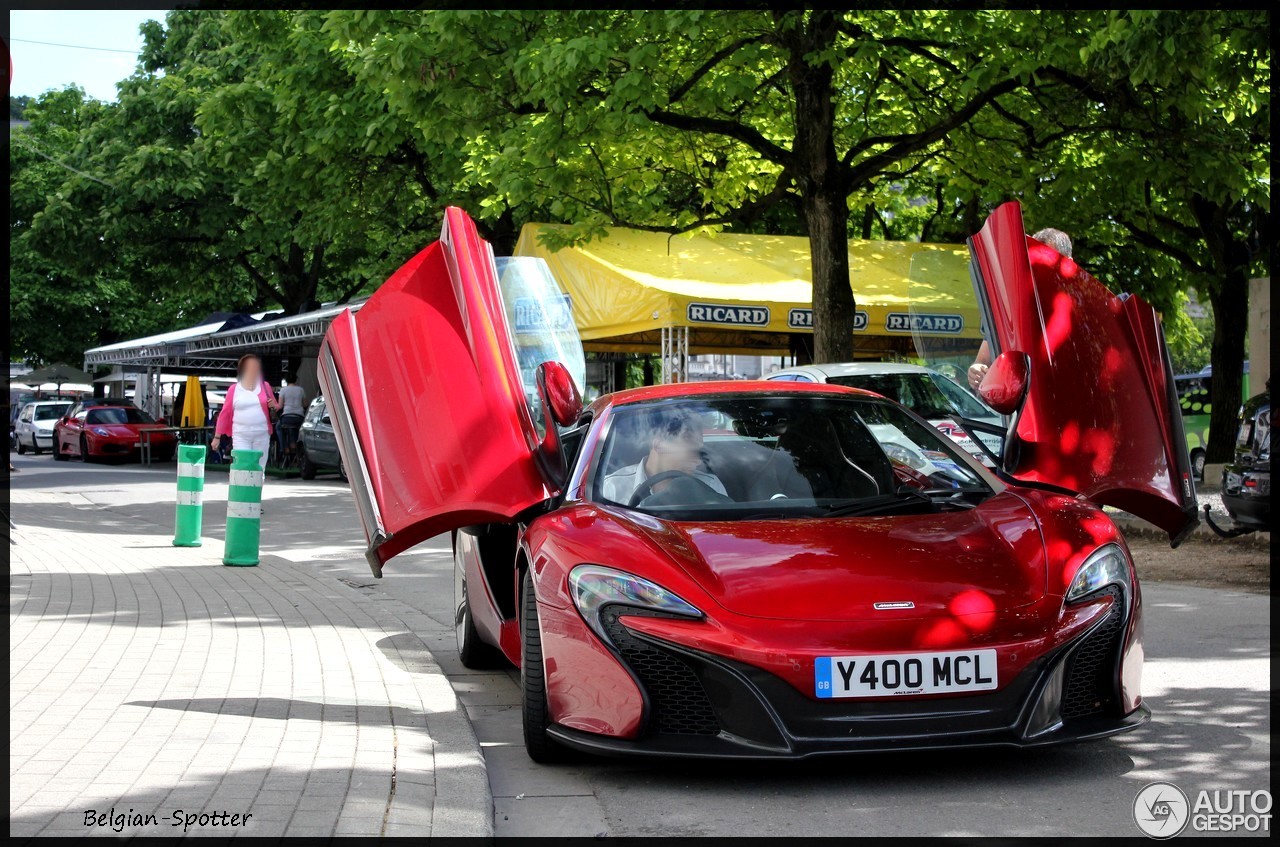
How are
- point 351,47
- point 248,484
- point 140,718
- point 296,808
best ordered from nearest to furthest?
point 296,808, point 140,718, point 248,484, point 351,47

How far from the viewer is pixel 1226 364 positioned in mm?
23438

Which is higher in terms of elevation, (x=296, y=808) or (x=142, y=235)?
(x=142, y=235)

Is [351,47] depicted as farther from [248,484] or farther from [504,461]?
[504,461]

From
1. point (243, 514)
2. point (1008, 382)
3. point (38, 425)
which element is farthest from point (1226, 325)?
point (38, 425)

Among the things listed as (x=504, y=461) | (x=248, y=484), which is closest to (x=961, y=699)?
(x=504, y=461)

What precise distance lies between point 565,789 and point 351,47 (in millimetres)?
18328

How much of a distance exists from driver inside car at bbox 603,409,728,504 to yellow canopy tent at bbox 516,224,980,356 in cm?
1230

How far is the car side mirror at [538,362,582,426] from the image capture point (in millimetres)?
5586

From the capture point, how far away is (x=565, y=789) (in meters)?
4.81

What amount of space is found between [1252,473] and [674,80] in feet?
25.4

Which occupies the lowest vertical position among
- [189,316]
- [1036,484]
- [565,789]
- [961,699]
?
[565,789]

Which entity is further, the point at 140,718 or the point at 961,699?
the point at 140,718

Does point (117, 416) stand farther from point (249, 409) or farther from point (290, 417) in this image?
point (249, 409)

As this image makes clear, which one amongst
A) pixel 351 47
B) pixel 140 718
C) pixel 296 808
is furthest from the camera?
pixel 351 47
